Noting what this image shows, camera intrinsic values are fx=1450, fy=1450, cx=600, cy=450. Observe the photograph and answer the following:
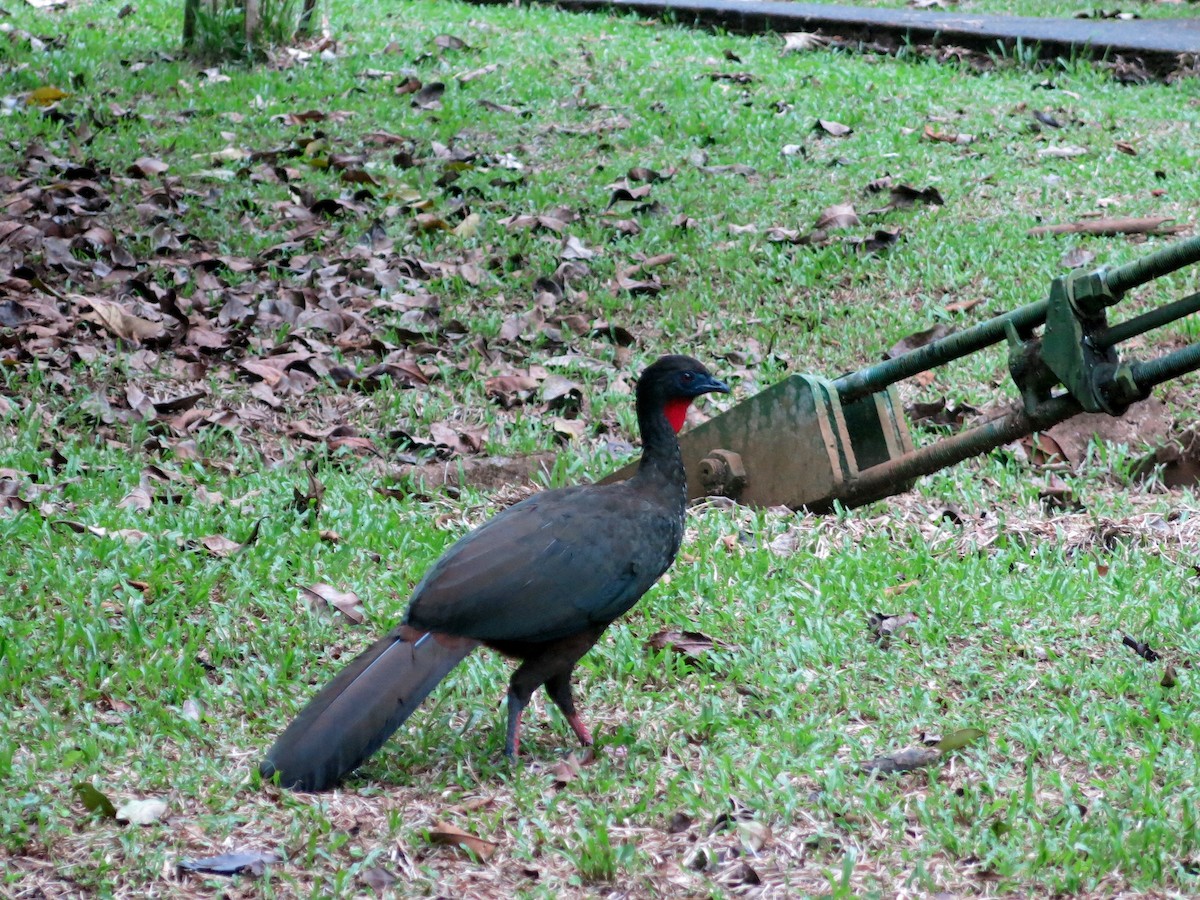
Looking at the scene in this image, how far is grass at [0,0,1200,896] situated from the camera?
350 centimetres

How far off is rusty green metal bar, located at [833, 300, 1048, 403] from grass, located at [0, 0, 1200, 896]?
1.80 feet

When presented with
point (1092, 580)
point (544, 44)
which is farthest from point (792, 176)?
point (1092, 580)

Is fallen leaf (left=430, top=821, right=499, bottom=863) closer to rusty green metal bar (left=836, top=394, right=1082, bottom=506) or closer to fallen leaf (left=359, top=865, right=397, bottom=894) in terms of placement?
fallen leaf (left=359, top=865, right=397, bottom=894)

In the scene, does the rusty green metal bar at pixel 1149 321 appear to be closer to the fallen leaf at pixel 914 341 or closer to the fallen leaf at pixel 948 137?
the fallen leaf at pixel 914 341

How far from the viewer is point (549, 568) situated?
4.02 m

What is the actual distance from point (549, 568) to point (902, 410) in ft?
7.60

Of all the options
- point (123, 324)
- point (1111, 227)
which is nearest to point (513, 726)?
point (123, 324)

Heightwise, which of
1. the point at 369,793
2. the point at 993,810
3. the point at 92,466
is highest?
the point at 993,810

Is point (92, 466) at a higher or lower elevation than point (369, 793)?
lower

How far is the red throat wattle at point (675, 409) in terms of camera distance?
470 centimetres

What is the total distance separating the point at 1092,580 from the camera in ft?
16.6

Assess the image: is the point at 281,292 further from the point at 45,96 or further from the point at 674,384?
the point at 674,384

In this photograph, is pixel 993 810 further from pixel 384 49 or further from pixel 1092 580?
pixel 384 49

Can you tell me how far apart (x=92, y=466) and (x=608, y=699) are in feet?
9.39
